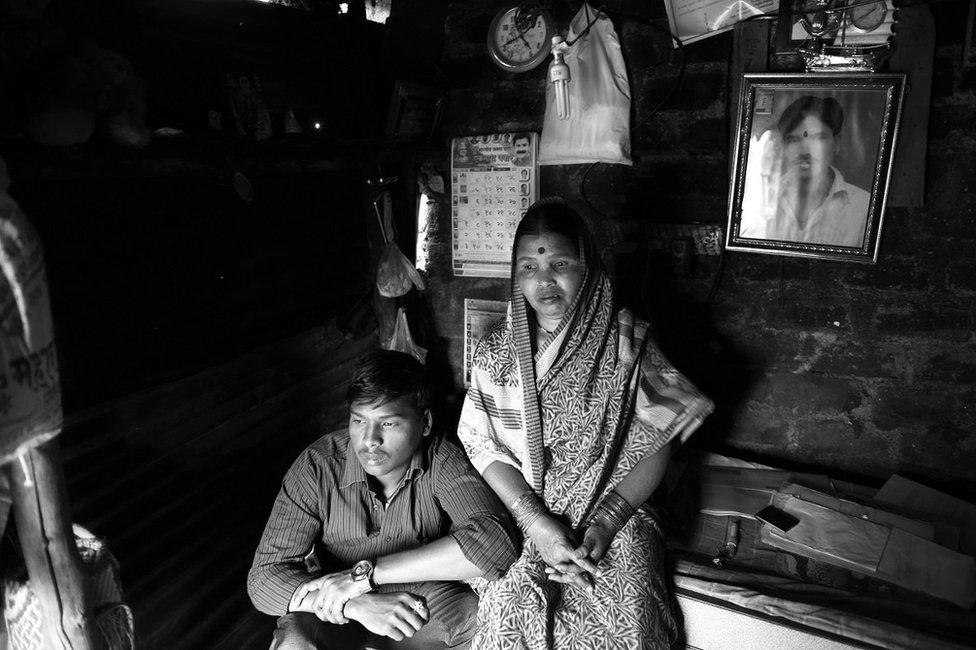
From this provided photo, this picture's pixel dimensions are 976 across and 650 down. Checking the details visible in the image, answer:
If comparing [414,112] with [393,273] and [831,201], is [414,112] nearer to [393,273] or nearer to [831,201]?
[393,273]

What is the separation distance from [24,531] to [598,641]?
156 cm

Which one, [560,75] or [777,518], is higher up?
[560,75]

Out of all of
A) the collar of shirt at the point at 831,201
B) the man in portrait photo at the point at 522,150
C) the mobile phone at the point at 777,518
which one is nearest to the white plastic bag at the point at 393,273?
the man in portrait photo at the point at 522,150

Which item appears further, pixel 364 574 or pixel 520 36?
pixel 520 36

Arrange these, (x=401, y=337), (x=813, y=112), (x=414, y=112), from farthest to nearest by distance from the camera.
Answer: (x=401, y=337)
(x=414, y=112)
(x=813, y=112)

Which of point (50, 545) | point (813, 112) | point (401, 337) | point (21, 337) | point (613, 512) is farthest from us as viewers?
point (401, 337)

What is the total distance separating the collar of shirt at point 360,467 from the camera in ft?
7.35

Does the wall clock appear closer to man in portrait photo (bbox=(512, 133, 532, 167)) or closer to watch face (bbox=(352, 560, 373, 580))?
man in portrait photo (bbox=(512, 133, 532, 167))

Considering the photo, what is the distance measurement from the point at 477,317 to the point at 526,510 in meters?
1.46

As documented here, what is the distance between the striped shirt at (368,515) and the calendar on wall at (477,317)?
1223 mm

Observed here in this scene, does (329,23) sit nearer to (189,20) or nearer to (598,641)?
(189,20)

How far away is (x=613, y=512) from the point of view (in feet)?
7.29

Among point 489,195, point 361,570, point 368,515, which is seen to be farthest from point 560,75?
point 361,570

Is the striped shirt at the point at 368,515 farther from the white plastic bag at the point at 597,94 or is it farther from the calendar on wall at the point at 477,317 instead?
the white plastic bag at the point at 597,94
